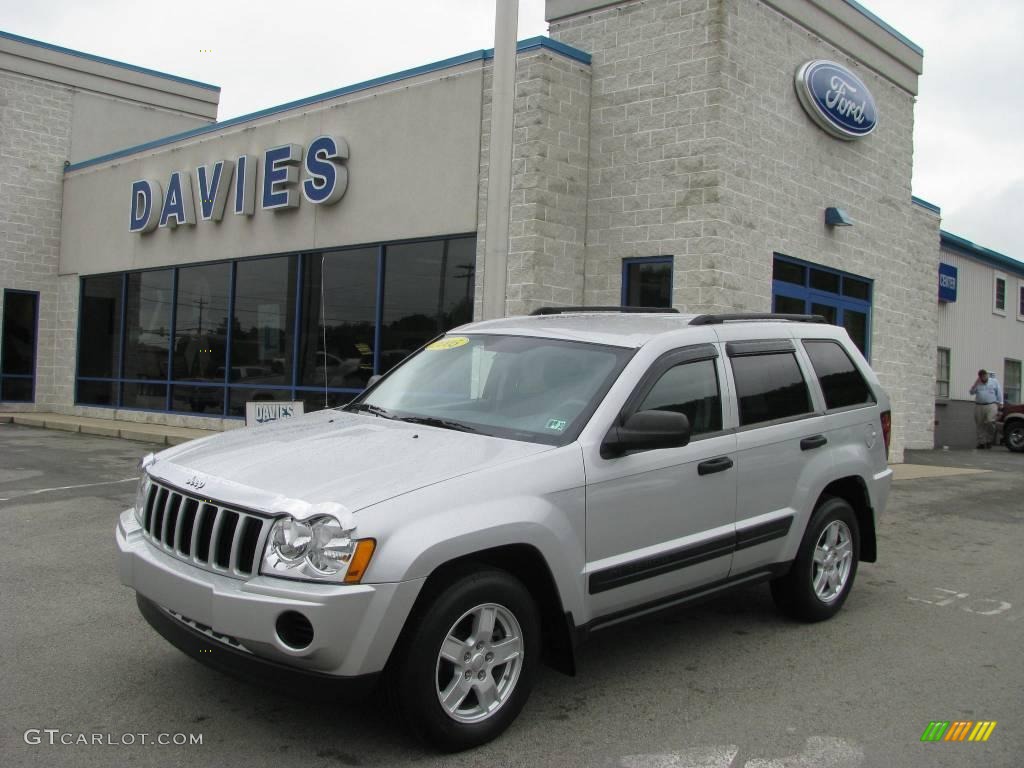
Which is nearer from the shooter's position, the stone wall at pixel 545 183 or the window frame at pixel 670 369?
the window frame at pixel 670 369

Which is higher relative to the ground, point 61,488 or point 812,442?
point 812,442

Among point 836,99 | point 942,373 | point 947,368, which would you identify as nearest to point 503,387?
point 836,99

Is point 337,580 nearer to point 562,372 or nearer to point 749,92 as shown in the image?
point 562,372

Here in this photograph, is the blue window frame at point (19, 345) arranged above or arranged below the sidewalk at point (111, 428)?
above

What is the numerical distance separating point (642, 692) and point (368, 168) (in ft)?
36.9

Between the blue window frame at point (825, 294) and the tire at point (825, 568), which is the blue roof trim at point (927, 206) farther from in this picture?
the tire at point (825, 568)

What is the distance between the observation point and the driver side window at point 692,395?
474cm

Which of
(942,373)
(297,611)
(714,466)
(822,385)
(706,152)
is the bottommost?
(297,611)

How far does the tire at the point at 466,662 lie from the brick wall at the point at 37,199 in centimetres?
1969

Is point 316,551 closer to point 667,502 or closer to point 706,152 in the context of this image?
point 667,502

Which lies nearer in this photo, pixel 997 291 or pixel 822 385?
pixel 822 385

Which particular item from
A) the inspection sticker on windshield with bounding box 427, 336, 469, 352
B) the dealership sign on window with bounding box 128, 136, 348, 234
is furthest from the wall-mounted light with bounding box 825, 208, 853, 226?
the inspection sticker on windshield with bounding box 427, 336, 469, 352

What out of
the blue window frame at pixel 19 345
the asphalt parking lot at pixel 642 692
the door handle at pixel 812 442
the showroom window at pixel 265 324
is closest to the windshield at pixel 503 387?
the asphalt parking lot at pixel 642 692

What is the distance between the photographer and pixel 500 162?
7.99m
